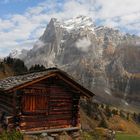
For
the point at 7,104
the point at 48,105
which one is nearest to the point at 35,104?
the point at 48,105

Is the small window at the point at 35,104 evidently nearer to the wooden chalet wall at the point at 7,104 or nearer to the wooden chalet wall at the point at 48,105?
the wooden chalet wall at the point at 48,105

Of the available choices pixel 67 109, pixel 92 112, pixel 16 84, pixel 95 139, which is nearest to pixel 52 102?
pixel 67 109

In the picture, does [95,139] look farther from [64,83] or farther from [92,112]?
[92,112]

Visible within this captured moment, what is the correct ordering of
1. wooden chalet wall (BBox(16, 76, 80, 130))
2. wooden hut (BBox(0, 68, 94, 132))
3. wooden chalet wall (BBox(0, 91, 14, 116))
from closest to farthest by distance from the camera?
wooden hut (BBox(0, 68, 94, 132))
wooden chalet wall (BBox(16, 76, 80, 130))
wooden chalet wall (BBox(0, 91, 14, 116))

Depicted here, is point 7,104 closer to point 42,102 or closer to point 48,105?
point 42,102

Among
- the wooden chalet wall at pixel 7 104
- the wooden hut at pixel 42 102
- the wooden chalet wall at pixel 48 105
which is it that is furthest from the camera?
the wooden chalet wall at pixel 7 104

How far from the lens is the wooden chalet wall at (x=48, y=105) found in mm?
22906

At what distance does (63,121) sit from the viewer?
24.8 metres

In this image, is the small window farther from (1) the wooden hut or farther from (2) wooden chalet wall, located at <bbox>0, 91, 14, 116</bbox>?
(2) wooden chalet wall, located at <bbox>0, 91, 14, 116</bbox>

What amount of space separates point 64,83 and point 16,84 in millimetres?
3800

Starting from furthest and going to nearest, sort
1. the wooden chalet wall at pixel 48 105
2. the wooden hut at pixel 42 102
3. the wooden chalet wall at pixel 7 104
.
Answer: the wooden chalet wall at pixel 7 104 → the wooden chalet wall at pixel 48 105 → the wooden hut at pixel 42 102

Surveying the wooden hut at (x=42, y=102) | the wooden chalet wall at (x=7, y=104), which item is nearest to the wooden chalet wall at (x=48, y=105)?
the wooden hut at (x=42, y=102)

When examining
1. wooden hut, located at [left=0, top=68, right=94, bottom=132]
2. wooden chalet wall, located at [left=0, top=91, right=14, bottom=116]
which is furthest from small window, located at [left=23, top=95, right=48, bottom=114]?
wooden chalet wall, located at [left=0, top=91, right=14, bottom=116]

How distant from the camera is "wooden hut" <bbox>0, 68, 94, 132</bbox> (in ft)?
74.3
